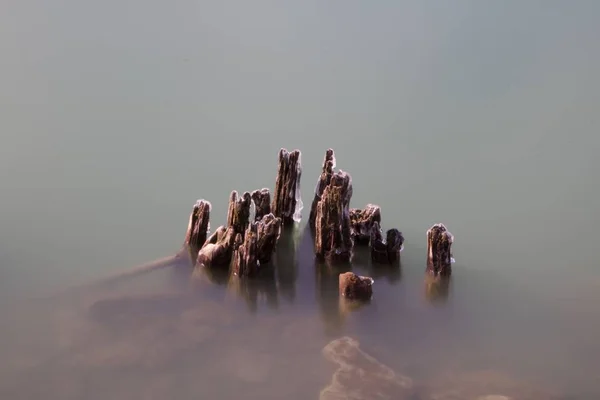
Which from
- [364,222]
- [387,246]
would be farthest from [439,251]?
[364,222]

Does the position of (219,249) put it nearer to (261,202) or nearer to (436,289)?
(261,202)

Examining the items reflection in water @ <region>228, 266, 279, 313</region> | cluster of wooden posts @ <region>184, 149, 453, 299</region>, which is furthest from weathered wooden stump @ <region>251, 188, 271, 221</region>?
reflection in water @ <region>228, 266, 279, 313</region>

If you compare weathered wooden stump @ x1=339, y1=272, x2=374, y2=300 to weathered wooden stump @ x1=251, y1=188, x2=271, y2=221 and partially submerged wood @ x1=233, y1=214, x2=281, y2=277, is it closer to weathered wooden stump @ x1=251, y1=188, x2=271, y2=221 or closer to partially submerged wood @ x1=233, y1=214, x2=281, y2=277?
partially submerged wood @ x1=233, y1=214, x2=281, y2=277

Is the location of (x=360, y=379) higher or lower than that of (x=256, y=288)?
lower

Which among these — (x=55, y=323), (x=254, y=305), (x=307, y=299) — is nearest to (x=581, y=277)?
(x=307, y=299)

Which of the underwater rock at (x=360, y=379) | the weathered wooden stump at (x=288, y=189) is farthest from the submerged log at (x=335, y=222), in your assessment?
the underwater rock at (x=360, y=379)

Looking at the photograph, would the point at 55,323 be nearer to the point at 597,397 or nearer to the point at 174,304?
the point at 174,304
